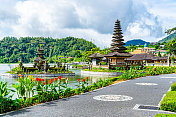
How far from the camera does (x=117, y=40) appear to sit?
155ft

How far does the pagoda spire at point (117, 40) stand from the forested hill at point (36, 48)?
79.1m

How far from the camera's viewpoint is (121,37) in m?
47.5

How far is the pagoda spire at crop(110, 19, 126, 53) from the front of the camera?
152 feet

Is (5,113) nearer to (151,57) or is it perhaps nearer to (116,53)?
(116,53)

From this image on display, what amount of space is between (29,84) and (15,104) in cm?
130

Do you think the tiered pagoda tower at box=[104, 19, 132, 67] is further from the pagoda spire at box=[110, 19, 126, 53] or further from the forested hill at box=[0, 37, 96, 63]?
→ the forested hill at box=[0, 37, 96, 63]

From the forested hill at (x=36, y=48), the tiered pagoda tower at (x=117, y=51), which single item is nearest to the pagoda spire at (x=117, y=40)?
the tiered pagoda tower at (x=117, y=51)

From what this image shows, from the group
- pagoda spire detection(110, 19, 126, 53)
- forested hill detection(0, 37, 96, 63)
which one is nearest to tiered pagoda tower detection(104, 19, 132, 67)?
pagoda spire detection(110, 19, 126, 53)

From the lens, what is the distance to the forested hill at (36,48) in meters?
136

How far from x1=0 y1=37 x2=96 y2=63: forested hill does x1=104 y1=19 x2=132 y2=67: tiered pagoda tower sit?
3123 inches

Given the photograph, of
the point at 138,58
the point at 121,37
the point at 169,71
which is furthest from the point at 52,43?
the point at 169,71

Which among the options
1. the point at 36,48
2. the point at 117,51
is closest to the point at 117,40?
the point at 117,51

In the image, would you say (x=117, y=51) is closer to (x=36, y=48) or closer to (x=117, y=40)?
(x=117, y=40)

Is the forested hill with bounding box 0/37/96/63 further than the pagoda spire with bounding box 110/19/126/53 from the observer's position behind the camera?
Yes
